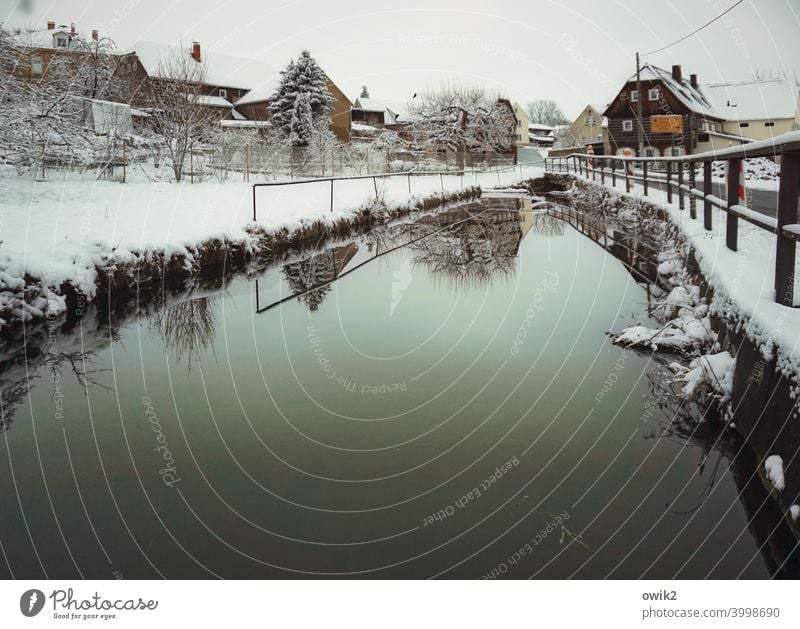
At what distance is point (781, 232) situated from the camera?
2723 mm

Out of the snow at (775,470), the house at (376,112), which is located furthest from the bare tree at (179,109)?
the house at (376,112)

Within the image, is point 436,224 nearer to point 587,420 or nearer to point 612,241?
point 612,241

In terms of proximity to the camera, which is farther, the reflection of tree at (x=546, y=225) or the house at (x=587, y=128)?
the house at (x=587, y=128)

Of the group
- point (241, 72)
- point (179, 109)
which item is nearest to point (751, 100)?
point (241, 72)

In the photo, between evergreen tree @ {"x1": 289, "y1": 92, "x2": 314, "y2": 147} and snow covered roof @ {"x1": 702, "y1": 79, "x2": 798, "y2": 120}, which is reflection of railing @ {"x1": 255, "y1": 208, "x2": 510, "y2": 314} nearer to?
evergreen tree @ {"x1": 289, "y1": 92, "x2": 314, "y2": 147}

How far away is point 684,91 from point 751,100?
5947mm

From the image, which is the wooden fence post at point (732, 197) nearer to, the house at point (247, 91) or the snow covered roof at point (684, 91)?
the house at point (247, 91)

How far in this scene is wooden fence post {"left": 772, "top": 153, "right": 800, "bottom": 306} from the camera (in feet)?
8.46

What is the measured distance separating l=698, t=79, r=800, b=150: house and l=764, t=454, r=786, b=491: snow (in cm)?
4057

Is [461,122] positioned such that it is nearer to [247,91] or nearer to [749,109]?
[247,91]

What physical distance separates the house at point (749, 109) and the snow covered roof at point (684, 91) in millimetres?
1005

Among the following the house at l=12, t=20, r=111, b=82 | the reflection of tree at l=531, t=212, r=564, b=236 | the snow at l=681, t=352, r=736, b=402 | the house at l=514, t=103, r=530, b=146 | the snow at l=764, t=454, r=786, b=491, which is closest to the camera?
the snow at l=764, t=454, r=786, b=491

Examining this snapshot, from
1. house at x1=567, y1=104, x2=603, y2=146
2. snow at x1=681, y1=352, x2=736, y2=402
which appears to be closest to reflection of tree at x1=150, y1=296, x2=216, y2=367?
snow at x1=681, y1=352, x2=736, y2=402

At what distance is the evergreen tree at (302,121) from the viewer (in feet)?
84.2
